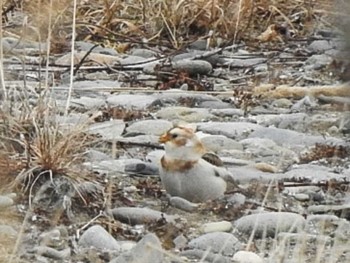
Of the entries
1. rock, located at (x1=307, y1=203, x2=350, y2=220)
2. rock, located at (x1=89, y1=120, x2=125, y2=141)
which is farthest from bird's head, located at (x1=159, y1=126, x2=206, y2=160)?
rock, located at (x1=89, y1=120, x2=125, y2=141)

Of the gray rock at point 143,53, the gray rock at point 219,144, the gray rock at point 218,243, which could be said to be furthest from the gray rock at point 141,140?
the gray rock at point 143,53

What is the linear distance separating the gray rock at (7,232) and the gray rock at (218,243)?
0.48 m

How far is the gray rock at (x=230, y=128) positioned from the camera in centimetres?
456

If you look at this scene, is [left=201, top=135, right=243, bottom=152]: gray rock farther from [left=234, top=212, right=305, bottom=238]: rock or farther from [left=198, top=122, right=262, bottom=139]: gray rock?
[left=234, top=212, right=305, bottom=238]: rock

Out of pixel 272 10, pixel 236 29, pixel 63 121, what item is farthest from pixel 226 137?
pixel 272 10

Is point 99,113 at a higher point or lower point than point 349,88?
lower

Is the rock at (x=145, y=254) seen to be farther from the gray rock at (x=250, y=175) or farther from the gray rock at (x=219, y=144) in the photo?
the gray rock at (x=219, y=144)

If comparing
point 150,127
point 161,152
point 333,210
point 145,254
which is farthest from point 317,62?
point 145,254

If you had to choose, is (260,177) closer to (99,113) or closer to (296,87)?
(99,113)

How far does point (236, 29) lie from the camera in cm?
650

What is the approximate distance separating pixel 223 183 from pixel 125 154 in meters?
0.68

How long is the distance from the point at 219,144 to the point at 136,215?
99 centimetres

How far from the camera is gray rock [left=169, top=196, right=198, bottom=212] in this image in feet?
11.6

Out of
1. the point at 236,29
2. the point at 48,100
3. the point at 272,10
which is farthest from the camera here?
the point at 272,10
